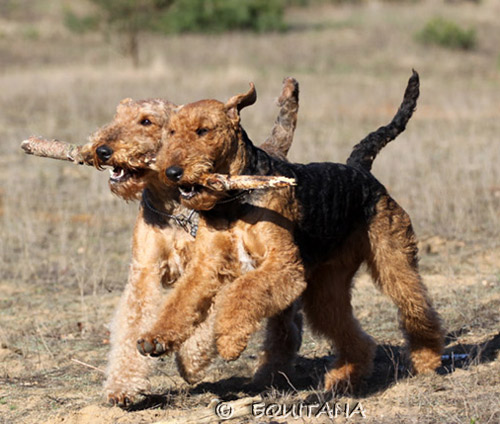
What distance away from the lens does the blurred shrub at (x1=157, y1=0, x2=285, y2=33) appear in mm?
31844

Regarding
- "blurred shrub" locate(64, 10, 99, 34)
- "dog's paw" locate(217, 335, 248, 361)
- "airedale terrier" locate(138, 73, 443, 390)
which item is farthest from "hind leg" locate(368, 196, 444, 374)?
"blurred shrub" locate(64, 10, 99, 34)

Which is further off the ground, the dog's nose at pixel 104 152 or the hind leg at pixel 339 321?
the dog's nose at pixel 104 152

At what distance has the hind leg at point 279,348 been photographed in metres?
5.32

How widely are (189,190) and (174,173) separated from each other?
0.16 metres

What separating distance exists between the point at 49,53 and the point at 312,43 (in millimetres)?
8419

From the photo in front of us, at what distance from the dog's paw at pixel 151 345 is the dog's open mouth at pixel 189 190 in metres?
0.63

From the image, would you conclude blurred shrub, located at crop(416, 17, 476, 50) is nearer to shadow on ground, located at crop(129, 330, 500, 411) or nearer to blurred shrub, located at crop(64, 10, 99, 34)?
blurred shrub, located at crop(64, 10, 99, 34)

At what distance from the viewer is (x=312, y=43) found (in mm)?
28328

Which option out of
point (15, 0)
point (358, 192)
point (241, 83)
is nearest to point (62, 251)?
point (358, 192)

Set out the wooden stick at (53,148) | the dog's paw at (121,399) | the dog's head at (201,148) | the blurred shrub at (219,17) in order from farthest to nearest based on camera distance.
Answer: the blurred shrub at (219,17)
the wooden stick at (53,148)
the dog's paw at (121,399)
the dog's head at (201,148)

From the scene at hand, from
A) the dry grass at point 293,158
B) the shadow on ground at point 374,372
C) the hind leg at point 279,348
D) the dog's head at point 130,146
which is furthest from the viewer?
the hind leg at point 279,348

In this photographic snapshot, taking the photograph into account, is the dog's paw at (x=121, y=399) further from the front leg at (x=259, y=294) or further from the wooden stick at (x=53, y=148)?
the wooden stick at (x=53, y=148)

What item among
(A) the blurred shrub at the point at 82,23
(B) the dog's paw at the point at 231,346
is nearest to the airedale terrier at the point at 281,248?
(B) the dog's paw at the point at 231,346

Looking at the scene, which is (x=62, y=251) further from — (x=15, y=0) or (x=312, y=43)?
(x=15, y=0)
